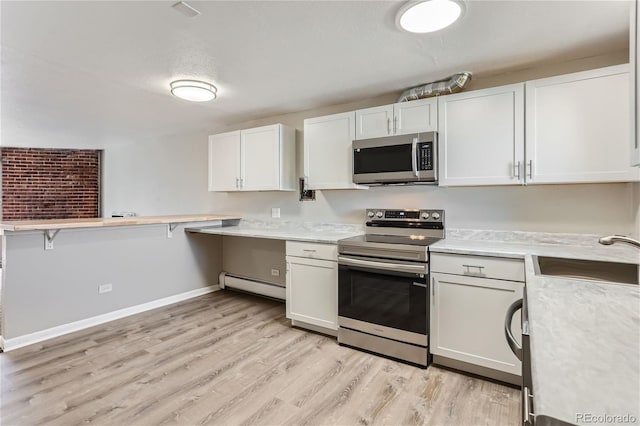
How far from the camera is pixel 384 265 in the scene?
8.27ft

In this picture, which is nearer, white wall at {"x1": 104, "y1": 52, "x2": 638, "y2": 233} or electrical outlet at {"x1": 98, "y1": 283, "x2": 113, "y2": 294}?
white wall at {"x1": 104, "y1": 52, "x2": 638, "y2": 233}

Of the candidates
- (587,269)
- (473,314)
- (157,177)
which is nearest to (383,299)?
(473,314)

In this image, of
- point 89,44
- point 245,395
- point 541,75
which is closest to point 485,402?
point 245,395

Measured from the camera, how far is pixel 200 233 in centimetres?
428

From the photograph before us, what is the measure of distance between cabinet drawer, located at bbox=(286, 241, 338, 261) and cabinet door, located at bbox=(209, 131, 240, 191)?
134cm

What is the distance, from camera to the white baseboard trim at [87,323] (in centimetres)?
271

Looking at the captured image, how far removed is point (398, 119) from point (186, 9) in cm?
180

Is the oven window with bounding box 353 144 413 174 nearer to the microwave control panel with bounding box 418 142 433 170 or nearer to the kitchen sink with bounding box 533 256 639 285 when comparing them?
the microwave control panel with bounding box 418 142 433 170

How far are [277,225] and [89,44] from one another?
2.52 metres

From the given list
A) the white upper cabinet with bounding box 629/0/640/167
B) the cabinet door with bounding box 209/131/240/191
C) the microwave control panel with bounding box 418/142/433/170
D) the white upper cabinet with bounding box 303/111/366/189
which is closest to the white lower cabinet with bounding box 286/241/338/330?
the white upper cabinet with bounding box 303/111/366/189

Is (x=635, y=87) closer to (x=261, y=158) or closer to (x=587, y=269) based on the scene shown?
(x=587, y=269)

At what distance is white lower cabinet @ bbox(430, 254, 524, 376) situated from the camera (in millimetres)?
2164

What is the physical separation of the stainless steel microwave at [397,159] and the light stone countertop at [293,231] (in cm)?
63
